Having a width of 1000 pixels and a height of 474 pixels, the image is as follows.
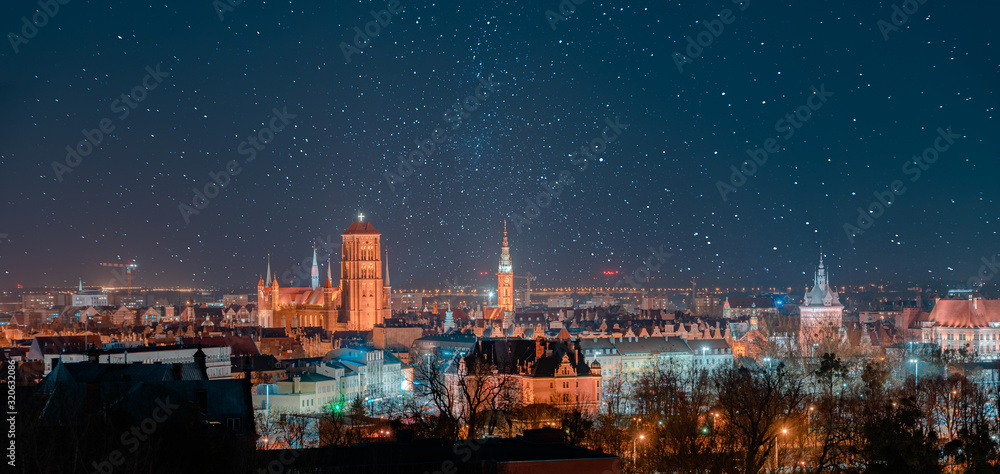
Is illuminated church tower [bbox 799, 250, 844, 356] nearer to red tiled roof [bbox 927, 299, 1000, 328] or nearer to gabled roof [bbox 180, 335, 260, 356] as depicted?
red tiled roof [bbox 927, 299, 1000, 328]

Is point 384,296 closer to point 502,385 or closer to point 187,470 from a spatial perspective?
point 502,385

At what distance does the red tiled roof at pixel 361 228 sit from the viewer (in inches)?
6255

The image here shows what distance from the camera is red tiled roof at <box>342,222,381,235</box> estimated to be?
6255 inches

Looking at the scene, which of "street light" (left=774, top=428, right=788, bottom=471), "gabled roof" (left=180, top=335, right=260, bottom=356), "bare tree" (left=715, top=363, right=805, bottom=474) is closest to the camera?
"bare tree" (left=715, top=363, right=805, bottom=474)

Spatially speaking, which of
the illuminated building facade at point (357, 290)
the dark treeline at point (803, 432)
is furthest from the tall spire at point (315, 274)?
the dark treeline at point (803, 432)

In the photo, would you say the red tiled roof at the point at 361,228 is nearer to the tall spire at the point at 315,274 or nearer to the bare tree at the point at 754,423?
Answer: the tall spire at the point at 315,274

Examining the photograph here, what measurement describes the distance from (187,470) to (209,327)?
369ft

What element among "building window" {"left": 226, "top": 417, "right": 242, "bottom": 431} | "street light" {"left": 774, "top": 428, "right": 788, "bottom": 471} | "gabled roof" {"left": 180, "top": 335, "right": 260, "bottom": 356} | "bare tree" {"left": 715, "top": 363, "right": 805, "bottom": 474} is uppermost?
A: "gabled roof" {"left": 180, "top": 335, "right": 260, "bottom": 356}

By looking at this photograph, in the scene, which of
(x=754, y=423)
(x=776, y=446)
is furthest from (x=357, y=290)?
(x=754, y=423)

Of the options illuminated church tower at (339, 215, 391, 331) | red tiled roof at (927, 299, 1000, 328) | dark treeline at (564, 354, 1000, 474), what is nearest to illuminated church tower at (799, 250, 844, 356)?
red tiled roof at (927, 299, 1000, 328)

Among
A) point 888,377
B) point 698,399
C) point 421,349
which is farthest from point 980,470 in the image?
point 421,349

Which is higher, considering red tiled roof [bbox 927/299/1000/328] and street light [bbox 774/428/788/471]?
red tiled roof [bbox 927/299/1000/328]

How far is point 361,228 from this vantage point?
160m

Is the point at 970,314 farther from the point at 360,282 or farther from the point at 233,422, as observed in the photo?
the point at 233,422
